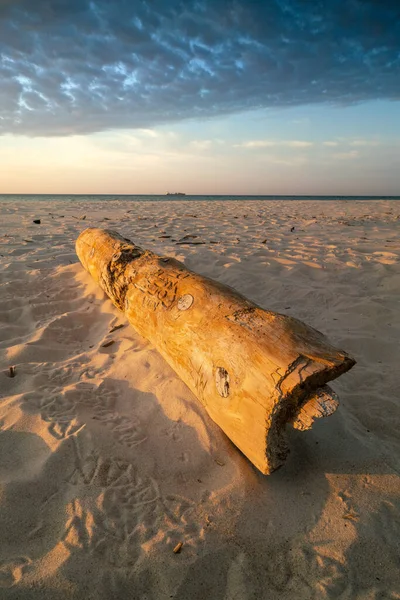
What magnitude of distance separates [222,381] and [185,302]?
0.68 meters

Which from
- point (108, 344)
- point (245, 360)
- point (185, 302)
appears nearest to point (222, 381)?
point (245, 360)

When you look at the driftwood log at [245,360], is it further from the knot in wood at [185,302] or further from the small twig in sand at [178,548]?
the small twig in sand at [178,548]

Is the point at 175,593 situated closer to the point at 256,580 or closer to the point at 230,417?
the point at 256,580

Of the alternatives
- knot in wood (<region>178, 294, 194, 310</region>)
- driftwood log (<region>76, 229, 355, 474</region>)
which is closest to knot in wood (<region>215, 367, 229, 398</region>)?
driftwood log (<region>76, 229, 355, 474</region>)

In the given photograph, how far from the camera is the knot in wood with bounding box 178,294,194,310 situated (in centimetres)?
222

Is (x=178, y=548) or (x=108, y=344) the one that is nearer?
(x=178, y=548)

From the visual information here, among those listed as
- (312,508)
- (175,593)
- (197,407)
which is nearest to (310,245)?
(197,407)

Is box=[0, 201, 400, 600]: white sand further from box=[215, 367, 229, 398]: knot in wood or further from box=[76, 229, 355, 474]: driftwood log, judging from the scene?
box=[215, 367, 229, 398]: knot in wood

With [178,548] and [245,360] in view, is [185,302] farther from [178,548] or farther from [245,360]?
[178,548]

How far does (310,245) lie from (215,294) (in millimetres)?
4865

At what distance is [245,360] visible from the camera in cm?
167

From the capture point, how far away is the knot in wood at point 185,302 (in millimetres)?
2221

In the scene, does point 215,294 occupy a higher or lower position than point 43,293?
higher

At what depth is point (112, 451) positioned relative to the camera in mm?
1790
